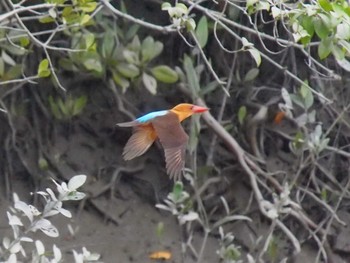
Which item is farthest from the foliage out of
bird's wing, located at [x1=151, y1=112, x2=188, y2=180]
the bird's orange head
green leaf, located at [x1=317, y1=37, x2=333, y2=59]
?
the bird's orange head

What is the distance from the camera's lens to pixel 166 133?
2188mm

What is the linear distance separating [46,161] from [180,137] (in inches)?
107

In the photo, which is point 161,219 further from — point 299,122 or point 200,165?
point 299,122

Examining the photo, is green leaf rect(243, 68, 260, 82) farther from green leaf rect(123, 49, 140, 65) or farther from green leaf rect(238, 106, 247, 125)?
green leaf rect(123, 49, 140, 65)

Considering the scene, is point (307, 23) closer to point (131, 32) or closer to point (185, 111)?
point (185, 111)

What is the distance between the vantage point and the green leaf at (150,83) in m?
4.55

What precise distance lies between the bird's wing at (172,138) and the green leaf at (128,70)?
229 cm

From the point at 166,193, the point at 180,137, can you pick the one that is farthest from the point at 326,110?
the point at 180,137

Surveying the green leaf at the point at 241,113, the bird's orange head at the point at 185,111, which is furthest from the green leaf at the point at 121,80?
the bird's orange head at the point at 185,111

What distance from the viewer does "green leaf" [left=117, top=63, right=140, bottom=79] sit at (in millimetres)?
4562

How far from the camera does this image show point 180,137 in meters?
2.24

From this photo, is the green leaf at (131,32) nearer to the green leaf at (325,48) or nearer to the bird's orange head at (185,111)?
the green leaf at (325,48)

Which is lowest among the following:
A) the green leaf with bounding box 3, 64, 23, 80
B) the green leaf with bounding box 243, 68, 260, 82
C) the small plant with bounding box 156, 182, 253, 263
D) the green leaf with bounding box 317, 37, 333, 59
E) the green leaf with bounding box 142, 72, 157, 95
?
the small plant with bounding box 156, 182, 253, 263

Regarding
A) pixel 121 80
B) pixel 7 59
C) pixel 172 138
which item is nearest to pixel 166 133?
pixel 172 138
